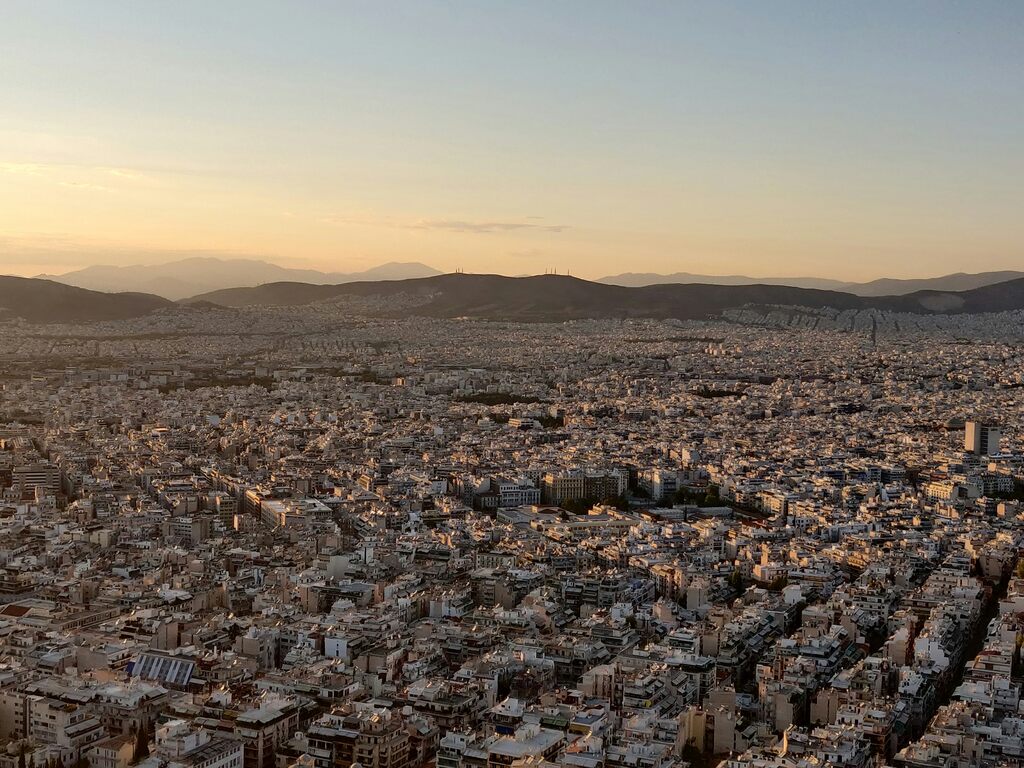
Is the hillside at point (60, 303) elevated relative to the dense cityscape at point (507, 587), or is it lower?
elevated

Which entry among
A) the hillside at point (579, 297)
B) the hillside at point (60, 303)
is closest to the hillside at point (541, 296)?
the hillside at point (579, 297)

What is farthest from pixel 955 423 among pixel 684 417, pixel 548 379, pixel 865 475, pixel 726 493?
pixel 548 379

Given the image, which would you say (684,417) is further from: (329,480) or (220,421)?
(329,480)

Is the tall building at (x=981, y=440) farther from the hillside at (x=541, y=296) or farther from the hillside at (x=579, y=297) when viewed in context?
the hillside at (x=541, y=296)

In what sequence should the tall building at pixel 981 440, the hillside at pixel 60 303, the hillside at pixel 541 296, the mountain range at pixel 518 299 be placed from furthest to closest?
the hillside at pixel 541 296 < the mountain range at pixel 518 299 < the hillside at pixel 60 303 < the tall building at pixel 981 440

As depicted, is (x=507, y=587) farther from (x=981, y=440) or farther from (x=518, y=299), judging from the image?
(x=518, y=299)

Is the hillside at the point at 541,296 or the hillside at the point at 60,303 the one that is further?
the hillside at the point at 541,296

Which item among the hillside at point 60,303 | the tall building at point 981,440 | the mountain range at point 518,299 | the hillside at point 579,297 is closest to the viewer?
the tall building at point 981,440
